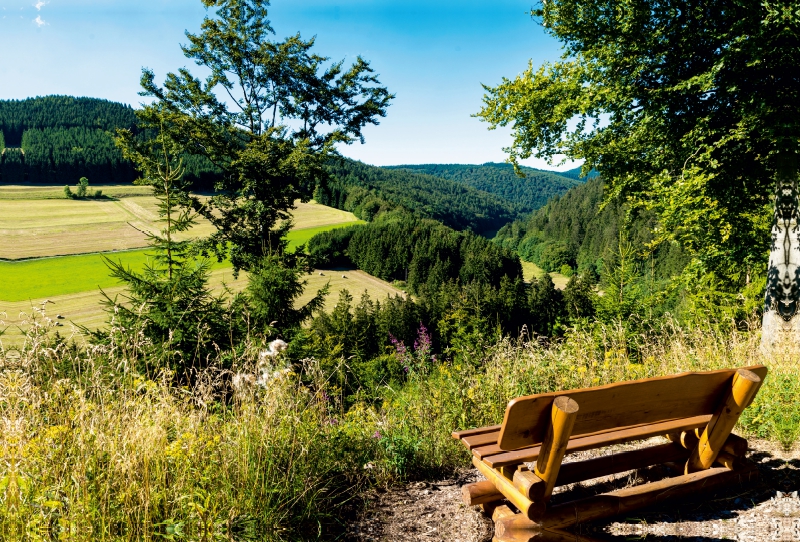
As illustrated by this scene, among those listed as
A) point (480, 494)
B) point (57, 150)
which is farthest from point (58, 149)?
point (480, 494)

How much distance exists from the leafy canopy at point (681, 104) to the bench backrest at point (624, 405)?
4867mm

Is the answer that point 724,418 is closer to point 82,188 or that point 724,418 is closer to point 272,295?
point 272,295

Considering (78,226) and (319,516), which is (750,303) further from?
(78,226)

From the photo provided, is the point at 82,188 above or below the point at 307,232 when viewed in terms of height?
above

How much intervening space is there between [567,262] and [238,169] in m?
116

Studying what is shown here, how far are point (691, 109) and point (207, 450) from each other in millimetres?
8572

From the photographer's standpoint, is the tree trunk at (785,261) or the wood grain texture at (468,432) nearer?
the wood grain texture at (468,432)

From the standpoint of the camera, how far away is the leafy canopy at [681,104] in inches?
253

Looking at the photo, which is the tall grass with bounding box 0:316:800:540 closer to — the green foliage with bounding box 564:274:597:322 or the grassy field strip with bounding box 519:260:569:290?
the green foliage with bounding box 564:274:597:322

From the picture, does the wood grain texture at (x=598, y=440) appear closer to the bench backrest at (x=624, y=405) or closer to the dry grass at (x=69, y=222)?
the bench backrest at (x=624, y=405)

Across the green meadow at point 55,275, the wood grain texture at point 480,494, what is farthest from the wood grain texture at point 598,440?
the green meadow at point 55,275

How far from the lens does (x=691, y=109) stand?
24.9 ft

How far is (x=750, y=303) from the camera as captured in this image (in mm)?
11055

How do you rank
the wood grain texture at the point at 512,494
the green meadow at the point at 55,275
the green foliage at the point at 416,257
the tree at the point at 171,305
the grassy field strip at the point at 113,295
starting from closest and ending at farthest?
the wood grain texture at the point at 512,494 < the tree at the point at 171,305 < the grassy field strip at the point at 113,295 < the green meadow at the point at 55,275 < the green foliage at the point at 416,257
